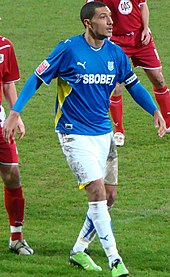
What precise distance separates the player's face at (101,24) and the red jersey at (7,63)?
876 mm

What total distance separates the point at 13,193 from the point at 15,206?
0.13m

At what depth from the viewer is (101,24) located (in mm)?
8148

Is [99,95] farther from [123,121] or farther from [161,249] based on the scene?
[123,121]

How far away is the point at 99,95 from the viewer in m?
8.17

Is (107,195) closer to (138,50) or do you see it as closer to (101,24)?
(101,24)

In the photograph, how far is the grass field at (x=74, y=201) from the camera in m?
8.45

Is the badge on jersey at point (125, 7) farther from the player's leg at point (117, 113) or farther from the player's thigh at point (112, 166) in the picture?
the player's thigh at point (112, 166)

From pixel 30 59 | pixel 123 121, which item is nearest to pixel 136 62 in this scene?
pixel 123 121

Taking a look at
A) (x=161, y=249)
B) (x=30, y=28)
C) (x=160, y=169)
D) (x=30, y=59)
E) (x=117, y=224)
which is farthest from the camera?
(x=30, y=28)

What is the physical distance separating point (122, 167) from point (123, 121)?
229 cm

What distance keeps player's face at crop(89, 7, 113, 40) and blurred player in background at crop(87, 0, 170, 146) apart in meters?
4.51

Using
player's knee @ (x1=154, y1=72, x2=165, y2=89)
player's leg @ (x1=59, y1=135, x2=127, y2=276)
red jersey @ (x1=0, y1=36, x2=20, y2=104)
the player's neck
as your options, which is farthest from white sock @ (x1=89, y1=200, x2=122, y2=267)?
player's knee @ (x1=154, y1=72, x2=165, y2=89)

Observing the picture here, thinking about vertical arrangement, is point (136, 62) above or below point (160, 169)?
above

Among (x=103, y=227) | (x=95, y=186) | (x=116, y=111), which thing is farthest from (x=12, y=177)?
(x=116, y=111)
